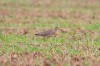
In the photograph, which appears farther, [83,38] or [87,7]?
[87,7]

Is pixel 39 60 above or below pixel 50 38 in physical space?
above

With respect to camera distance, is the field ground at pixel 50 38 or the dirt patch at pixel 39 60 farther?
the field ground at pixel 50 38

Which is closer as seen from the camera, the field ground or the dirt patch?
the dirt patch

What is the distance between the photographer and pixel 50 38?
43.5 feet

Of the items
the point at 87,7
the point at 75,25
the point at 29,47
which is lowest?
the point at 87,7

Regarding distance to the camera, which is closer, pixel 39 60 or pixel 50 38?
pixel 39 60

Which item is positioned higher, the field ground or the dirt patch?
the dirt patch

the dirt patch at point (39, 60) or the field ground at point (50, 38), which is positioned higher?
the dirt patch at point (39, 60)

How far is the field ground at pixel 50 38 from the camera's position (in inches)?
393

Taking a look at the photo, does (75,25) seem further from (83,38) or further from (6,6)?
(6,6)

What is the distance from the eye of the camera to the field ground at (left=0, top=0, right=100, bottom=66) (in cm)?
999

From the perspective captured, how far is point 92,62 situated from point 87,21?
8.81m

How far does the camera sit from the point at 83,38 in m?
13.6

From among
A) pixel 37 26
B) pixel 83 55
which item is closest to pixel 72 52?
pixel 83 55
